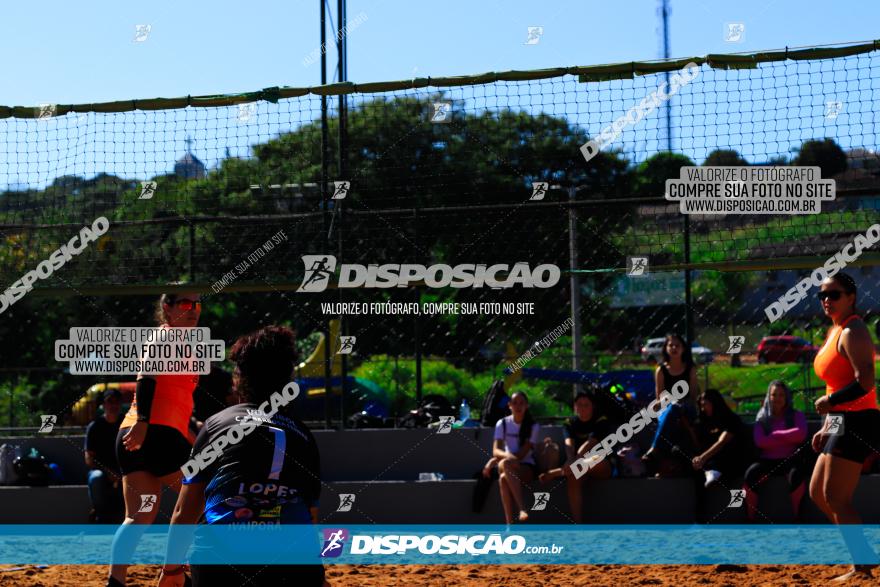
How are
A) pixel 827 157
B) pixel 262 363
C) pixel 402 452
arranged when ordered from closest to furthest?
pixel 262 363
pixel 402 452
pixel 827 157

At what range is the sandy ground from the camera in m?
6.41

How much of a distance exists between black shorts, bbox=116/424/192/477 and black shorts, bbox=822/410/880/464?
375 cm

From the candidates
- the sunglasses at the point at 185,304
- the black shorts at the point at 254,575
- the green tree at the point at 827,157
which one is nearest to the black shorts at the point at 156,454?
the sunglasses at the point at 185,304

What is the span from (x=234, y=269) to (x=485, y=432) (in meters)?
2.92

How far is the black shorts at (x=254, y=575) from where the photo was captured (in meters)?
3.30

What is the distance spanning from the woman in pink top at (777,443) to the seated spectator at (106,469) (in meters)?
5.66

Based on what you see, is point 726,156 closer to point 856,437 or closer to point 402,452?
point 402,452

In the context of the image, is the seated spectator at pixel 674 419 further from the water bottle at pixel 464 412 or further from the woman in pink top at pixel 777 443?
the water bottle at pixel 464 412

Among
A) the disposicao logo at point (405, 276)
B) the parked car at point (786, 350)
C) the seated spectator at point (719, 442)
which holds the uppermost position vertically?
the disposicao logo at point (405, 276)

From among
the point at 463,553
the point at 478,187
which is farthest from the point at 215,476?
the point at 478,187

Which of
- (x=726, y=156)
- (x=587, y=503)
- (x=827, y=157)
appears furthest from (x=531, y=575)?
(x=827, y=157)

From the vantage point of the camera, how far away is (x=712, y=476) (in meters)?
9.00

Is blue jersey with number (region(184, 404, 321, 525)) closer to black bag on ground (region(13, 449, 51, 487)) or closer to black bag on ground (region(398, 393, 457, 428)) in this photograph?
black bag on ground (region(398, 393, 457, 428))

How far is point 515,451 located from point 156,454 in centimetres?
423
